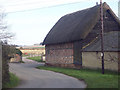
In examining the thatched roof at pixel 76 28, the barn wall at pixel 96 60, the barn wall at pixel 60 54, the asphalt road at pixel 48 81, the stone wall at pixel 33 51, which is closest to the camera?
the asphalt road at pixel 48 81

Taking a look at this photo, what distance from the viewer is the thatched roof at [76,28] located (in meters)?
29.5

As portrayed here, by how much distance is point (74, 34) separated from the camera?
3067cm

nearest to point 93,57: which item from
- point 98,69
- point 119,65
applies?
point 98,69

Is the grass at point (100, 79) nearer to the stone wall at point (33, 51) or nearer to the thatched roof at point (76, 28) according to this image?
the thatched roof at point (76, 28)

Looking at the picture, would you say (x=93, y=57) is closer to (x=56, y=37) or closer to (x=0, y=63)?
(x=56, y=37)

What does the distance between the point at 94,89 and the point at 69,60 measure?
17900 mm

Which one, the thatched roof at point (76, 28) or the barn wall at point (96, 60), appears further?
the thatched roof at point (76, 28)

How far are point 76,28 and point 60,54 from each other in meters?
5.51

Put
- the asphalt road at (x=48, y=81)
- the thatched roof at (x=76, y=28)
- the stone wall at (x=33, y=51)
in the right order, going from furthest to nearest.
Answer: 1. the stone wall at (x=33, y=51)
2. the thatched roof at (x=76, y=28)
3. the asphalt road at (x=48, y=81)

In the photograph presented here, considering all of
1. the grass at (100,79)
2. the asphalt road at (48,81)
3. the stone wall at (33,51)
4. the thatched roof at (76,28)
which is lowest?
the asphalt road at (48,81)

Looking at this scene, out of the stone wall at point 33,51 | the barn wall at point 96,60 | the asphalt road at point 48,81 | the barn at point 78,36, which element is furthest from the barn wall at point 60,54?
the stone wall at point 33,51

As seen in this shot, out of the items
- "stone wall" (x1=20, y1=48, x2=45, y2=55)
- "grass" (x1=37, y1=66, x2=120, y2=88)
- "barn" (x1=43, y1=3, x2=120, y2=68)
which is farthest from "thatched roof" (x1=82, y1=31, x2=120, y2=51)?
"stone wall" (x1=20, y1=48, x2=45, y2=55)

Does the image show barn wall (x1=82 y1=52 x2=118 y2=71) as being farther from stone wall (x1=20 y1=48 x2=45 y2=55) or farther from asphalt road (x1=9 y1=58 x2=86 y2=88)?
stone wall (x1=20 y1=48 x2=45 y2=55)

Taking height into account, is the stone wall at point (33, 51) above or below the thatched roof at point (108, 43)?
below
